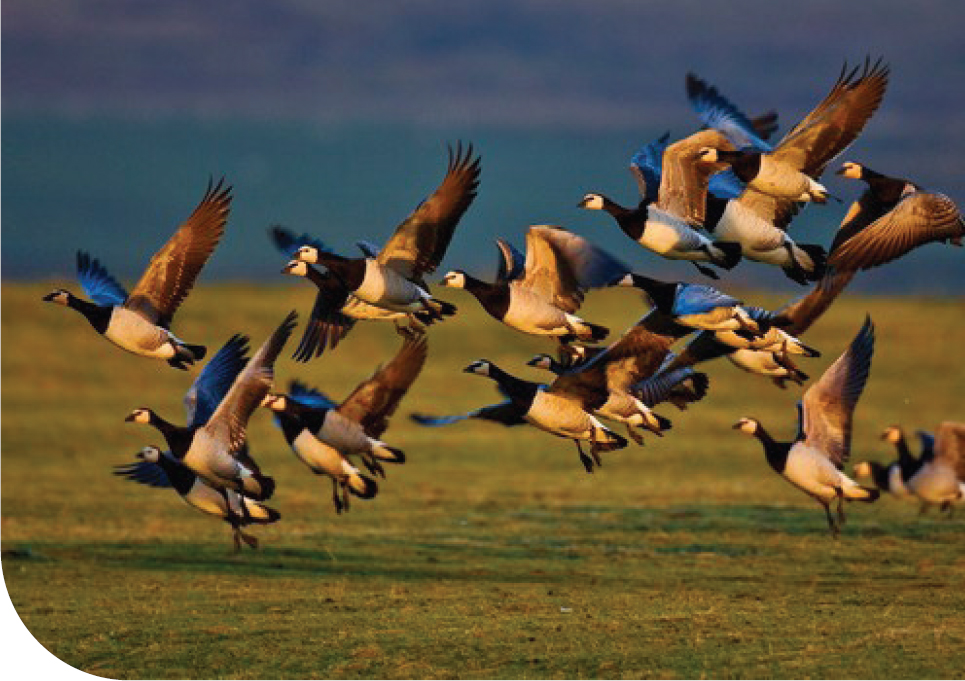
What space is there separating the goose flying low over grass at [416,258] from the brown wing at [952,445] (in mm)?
10293

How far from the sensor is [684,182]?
628 inches

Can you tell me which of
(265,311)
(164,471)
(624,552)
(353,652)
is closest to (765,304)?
(265,311)

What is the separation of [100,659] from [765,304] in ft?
128

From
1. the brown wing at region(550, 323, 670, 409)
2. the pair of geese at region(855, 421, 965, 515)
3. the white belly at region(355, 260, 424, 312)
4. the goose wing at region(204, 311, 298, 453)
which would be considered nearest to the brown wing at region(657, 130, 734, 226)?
the brown wing at region(550, 323, 670, 409)

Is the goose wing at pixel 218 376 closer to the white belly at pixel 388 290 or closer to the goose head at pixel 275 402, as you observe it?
the goose head at pixel 275 402

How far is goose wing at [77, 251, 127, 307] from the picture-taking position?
16.7 m

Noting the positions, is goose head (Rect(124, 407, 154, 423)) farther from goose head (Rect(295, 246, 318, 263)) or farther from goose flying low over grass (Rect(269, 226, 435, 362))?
goose head (Rect(295, 246, 318, 263))

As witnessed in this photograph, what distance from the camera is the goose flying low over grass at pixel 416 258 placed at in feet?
49.4

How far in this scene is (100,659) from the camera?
50.6 ft

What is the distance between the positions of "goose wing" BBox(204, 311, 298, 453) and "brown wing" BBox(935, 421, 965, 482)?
34.5ft

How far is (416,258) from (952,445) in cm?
1100

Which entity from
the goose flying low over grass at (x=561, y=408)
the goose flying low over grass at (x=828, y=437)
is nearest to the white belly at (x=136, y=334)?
the goose flying low over grass at (x=561, y=408)

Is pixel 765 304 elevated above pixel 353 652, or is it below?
above

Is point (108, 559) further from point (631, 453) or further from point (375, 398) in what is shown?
point (631, 453)
